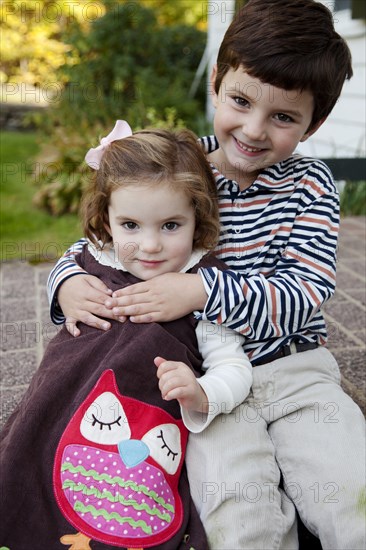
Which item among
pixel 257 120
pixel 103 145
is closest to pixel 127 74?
pixel 103 145

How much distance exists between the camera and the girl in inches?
56.3

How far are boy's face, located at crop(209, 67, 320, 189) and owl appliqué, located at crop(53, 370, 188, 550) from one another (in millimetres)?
765

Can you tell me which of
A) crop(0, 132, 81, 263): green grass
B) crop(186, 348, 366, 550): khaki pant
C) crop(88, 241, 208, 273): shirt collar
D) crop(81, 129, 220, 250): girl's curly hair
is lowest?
crop(0, 132, 81, 263): green grass

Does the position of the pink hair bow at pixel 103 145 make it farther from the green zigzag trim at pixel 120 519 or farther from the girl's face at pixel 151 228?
the green zigzag trim at pixel 120 519

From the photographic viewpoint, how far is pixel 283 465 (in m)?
1.65

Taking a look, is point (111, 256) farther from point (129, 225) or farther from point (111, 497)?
point (111, 497)

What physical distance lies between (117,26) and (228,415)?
6534 mm

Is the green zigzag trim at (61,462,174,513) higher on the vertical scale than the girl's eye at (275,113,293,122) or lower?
lower

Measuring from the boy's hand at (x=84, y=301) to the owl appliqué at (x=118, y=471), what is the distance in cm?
22

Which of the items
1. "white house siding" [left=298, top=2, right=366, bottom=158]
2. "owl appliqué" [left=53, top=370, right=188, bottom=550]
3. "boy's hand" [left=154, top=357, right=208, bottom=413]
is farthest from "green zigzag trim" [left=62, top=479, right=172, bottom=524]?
"white house siding" [left=298, top=2, right=366, bottom=158]

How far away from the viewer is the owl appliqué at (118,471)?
140 centimetres

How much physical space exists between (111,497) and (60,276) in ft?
2.39

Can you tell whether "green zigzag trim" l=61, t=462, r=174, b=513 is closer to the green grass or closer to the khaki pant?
the khaki pant

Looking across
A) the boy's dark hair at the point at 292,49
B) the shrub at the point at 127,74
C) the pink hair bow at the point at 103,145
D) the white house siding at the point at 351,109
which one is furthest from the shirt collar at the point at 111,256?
the shrub at the point at 127,74
